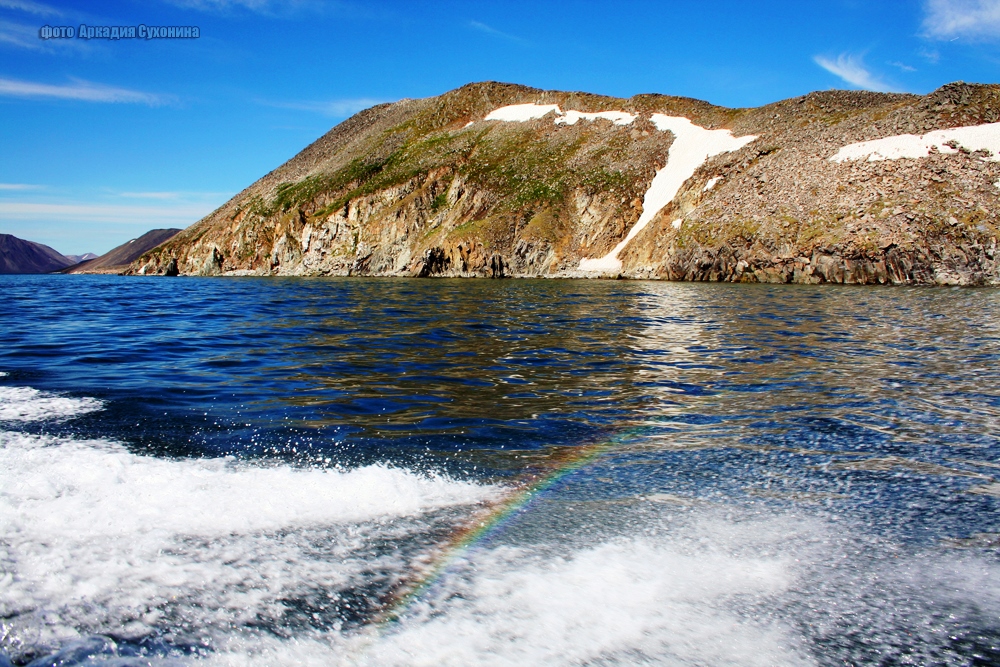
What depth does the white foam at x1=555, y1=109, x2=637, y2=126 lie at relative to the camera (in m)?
80.5

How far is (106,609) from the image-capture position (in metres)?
3.77

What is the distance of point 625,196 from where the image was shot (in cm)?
6781

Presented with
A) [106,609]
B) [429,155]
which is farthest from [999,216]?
[429,155]

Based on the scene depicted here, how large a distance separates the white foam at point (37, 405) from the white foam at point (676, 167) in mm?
55064

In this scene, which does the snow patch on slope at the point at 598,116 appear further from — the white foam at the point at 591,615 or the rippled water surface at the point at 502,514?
the white foam at the point at 591,615

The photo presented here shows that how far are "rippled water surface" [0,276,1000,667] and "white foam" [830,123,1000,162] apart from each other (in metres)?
47.8

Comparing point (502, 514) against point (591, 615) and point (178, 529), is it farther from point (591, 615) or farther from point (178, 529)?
point (178, 529)

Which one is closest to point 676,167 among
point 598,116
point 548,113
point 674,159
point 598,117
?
point 674,159

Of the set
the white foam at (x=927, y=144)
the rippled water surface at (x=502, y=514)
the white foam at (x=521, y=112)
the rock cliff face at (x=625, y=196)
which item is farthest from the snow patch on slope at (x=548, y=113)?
the rippled water surface at (x=502, y=514)

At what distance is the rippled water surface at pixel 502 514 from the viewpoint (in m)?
3.62

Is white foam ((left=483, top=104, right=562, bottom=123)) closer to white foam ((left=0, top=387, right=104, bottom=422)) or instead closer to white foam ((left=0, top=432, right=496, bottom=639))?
white foam ((left=0, top=387, right=104, bottom=422))

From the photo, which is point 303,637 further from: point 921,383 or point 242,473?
point 921,383

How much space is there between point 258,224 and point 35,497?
97.7m

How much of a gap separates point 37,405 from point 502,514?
26.2 feet
